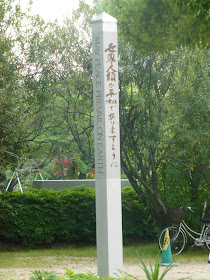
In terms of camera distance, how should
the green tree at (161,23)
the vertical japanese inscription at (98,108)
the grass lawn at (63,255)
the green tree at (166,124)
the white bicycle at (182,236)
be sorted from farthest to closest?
the white bicycle at (182,236), the green tree at (166,124), the grass lawn at (63,255), the green tree at (161,23), the vertical japanese inscription at (98,108)

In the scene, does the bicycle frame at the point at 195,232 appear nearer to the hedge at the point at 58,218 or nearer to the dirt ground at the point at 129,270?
the dirt ground at the point at 129,270

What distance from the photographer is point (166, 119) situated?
11516 mm

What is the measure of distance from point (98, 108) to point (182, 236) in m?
5.90

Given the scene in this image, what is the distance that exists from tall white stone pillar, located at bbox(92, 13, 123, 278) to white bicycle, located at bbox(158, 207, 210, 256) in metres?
4.61

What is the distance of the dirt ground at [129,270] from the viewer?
8760 millimetres

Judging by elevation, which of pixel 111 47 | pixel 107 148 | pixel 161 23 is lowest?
pixel 107 148

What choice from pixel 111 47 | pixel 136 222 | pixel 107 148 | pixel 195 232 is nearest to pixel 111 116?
pixel 107 148

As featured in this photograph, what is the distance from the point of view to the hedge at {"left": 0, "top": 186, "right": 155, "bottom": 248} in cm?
1238

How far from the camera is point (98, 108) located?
22.8ft

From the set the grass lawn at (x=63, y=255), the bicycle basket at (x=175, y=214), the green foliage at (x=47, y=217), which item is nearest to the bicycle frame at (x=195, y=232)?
the bicycle basket at (x=175, y=214)

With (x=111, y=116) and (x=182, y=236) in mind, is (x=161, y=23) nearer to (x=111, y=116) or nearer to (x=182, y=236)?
(x=111, y=116)

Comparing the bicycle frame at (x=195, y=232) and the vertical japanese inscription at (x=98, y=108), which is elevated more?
the vertical japanese inscription at (x=98, y=108)

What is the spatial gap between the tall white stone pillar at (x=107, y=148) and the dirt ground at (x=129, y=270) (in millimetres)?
2007

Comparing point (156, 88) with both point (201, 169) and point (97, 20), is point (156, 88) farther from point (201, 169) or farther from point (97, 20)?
point (97, 20)
